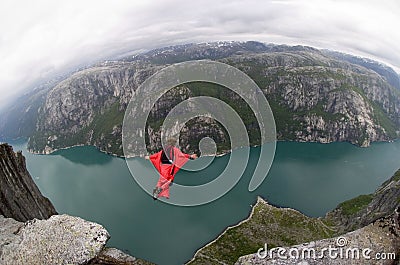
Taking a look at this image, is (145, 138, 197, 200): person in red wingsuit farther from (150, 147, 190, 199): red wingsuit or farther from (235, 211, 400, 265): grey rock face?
(235, 211, 400, 265): grey rock face

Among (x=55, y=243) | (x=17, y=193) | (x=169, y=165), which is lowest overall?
(x=55, y=243)

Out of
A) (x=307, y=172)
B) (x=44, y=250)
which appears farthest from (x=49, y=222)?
(x=307, y=172)

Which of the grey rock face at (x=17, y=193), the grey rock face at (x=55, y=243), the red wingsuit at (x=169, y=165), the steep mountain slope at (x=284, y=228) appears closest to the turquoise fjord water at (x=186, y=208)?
the steep mountain slope at (x=284, y=228)

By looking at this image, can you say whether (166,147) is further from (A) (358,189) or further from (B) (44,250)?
(A) (358,189)

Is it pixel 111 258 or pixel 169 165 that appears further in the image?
pixel 169 165

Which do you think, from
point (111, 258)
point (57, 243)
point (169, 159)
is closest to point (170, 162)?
point (169, 159)

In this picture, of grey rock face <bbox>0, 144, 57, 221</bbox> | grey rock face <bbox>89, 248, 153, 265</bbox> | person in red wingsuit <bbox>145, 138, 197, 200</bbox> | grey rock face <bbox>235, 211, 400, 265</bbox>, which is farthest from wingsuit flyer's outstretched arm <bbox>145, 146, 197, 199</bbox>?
grey rock face <bbox>235, 211, 400, 265</bbox>

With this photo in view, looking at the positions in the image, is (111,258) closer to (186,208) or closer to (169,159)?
(169,159)
